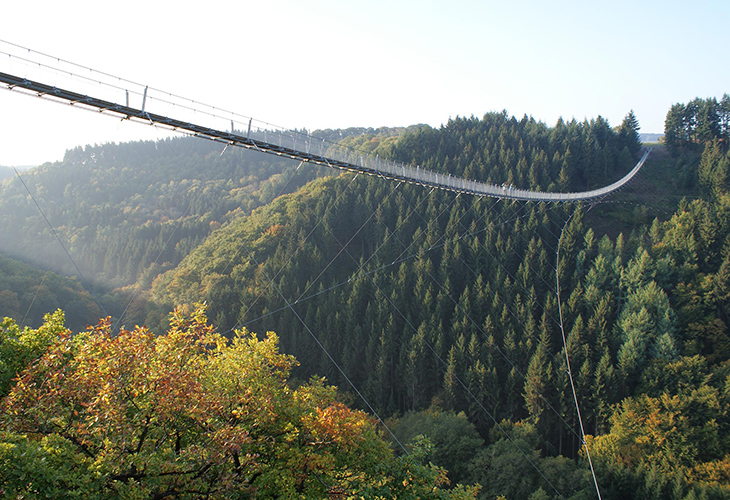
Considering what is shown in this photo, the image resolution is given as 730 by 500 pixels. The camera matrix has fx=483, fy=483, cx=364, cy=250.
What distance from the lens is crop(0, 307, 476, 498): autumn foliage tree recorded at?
25.8ft

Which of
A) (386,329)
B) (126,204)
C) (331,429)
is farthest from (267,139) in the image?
(126,204)

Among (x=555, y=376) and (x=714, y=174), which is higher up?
(x=714, y=174)

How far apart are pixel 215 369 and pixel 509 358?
4469 centimetres

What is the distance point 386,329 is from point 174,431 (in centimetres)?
4605

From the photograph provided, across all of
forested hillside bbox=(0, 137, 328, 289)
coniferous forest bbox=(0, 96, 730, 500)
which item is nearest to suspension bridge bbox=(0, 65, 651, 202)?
coniferous forest bbox=(0, 96, 730, 500)

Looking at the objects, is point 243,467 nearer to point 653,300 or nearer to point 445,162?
point 653,300

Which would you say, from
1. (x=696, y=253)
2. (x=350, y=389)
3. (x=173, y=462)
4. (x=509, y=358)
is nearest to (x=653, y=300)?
(x=696, y=253)

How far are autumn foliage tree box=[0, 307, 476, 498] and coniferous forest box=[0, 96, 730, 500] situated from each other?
0.06 metres

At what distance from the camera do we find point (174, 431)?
1022cm

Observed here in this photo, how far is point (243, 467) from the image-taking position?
33.4ft

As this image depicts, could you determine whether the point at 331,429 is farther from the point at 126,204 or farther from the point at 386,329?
the point at 126,204

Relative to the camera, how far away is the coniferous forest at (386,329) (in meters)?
9.55

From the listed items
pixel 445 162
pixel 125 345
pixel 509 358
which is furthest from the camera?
pixel 445 162

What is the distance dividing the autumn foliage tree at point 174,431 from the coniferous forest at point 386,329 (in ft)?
0.21
